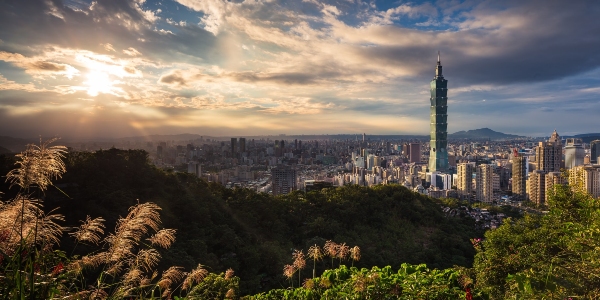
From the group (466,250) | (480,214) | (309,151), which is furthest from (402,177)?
(466,250)

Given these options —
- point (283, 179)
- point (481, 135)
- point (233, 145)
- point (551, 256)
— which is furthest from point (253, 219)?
point (481, 135)

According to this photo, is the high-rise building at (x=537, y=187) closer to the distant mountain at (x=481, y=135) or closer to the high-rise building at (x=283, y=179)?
the high-rise building at (x=283, y=179)

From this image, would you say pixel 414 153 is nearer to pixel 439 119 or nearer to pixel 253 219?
pixel 439 119

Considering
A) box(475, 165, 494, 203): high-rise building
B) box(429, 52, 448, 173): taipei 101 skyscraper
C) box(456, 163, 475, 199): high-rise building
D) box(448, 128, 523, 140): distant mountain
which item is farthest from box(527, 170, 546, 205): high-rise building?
box(448, 128, 523, 140): distant mountain

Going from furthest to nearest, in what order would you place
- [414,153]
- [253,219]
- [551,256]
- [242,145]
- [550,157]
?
[414,153]
[550,157]
[242,145]
[253,219]
[551,256]

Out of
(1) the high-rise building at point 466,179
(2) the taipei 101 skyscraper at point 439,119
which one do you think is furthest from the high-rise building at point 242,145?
(2) the taipei 101 skyscraper at point 439,119

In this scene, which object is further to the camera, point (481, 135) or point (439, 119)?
point (481, 135)

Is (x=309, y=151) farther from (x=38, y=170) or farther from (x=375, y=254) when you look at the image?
(x=38, y=170)
